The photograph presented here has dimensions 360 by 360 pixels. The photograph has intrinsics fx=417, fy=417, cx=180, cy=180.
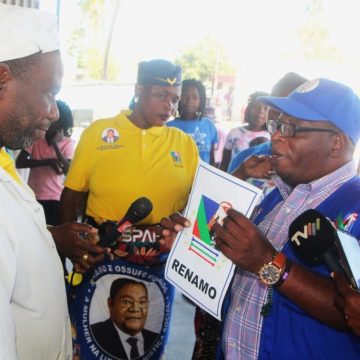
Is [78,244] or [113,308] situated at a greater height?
[78,244]

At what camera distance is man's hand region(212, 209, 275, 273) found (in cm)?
137

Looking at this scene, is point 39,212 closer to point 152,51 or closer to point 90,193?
point 90,193

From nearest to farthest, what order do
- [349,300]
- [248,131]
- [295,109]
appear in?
[349,300], [295,109], [248,131]

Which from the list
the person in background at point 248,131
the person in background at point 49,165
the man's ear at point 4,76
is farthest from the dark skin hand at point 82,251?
the person in background at point 248,131

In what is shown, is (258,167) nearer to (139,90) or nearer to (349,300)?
(139,90)

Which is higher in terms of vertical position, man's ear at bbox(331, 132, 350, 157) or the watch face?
man's ear at bbox(331, 132, 350, 157)

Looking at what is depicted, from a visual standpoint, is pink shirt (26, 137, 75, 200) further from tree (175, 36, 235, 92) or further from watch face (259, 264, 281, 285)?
tree (175, 36, 235, 92)

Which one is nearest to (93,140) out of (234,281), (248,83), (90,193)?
(90,193)

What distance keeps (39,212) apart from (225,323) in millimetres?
871

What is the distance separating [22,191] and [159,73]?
147 cm

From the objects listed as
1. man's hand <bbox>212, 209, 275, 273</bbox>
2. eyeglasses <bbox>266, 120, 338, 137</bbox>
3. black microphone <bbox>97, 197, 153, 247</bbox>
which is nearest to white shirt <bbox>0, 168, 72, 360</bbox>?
black microphone <bbox>97, 197, 153, 247</bbox>

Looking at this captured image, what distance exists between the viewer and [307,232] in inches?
48.6

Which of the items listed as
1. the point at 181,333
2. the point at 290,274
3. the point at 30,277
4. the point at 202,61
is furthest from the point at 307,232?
the point at 202,61

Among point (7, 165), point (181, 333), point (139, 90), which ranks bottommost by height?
point (181, 333)
